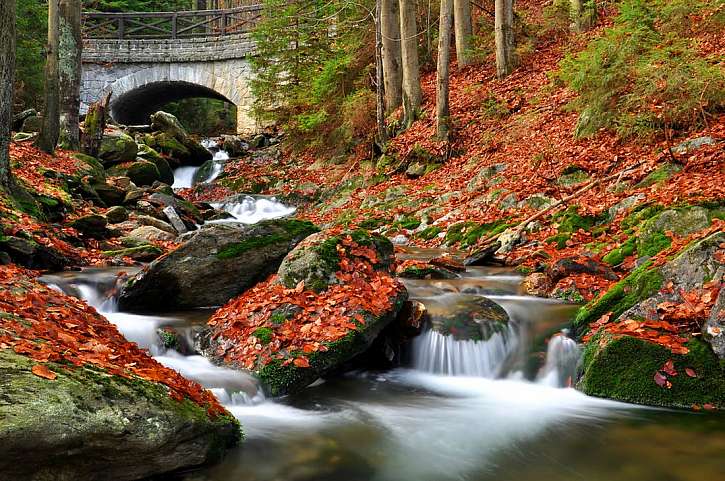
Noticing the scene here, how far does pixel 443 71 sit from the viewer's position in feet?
42.4

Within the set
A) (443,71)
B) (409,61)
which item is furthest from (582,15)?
(443,71)

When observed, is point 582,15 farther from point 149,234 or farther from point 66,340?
point 66,340

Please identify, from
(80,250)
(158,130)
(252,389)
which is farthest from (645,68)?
(158,130)

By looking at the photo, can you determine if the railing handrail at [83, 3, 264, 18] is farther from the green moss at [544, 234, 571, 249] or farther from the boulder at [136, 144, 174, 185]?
the green moss at [544, 234, 571, 249]

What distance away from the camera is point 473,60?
16.2 meters

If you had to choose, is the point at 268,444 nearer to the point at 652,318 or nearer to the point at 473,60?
the point at 652,318

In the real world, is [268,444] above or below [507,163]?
below

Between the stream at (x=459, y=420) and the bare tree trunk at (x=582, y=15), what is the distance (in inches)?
459

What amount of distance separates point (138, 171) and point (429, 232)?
9.40m

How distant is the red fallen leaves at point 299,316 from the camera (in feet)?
16.1

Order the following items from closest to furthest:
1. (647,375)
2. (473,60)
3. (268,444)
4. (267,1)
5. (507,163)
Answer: (268,444) < (647,375) < (507,163) < (473,60) < (267,1)

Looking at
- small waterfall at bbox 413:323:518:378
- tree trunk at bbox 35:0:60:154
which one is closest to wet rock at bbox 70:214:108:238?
tree trunk at bbox 35:0:60:154

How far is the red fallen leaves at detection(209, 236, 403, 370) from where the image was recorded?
16.1 feet

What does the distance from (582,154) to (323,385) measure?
677cm
